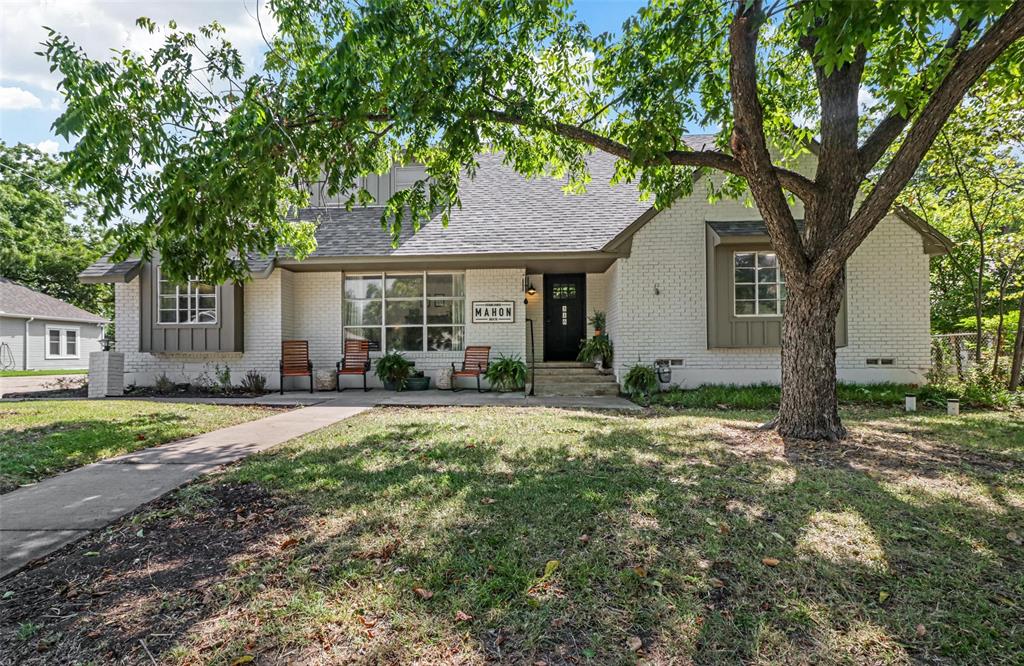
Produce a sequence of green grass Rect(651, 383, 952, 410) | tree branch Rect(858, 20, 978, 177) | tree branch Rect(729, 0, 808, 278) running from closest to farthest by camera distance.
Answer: tree branch Rect(729, 0, 808, 278), tree branch Rect(858, 20, 978, 177), green grass Rect(651, 383, 952, 410)

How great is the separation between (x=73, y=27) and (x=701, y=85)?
25.3ft

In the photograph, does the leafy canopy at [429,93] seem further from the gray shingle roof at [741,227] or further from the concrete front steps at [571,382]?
the concrete front steps at [571,382]

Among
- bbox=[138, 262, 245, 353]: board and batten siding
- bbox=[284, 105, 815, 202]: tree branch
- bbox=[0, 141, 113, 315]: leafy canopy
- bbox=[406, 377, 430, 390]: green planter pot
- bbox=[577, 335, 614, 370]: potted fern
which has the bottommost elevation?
bbox=[406, 377, 430, 390]: green planter pot

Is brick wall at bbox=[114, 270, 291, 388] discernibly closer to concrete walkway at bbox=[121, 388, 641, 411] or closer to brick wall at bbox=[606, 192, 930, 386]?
concrete walkway at bbox=[121, 388, 641, 411]

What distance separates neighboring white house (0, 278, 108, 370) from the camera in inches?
846

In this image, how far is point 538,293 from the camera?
12.9 meters

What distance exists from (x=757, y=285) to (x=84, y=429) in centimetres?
1194

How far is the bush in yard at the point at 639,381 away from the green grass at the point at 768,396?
0.90ft

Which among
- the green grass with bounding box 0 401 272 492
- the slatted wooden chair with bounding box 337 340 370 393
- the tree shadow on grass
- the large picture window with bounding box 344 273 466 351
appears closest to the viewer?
the tree shadow on grass

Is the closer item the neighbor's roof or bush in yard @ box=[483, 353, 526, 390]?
bush in yard @ box=[483, 353, 526, 390]

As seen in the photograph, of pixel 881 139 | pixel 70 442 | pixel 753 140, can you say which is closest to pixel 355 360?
pixel 70 442

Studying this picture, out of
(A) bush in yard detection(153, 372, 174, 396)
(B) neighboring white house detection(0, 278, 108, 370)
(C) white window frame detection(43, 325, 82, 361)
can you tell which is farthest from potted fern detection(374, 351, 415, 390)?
(C) white window frame detection(43, 325, 82, 361)

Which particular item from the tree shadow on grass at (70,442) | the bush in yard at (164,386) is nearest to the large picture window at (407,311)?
the bush in yard at (164,386)

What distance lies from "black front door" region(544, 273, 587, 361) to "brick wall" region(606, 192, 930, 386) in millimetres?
2380
